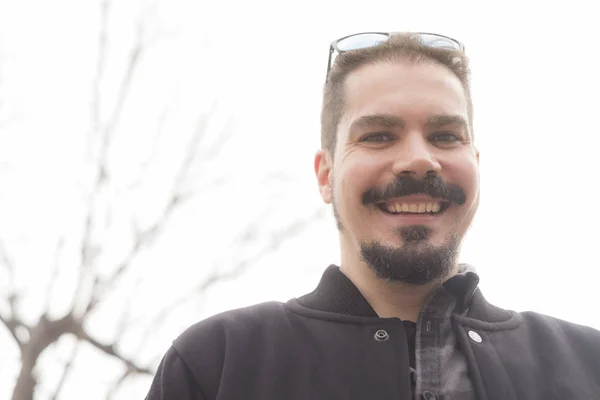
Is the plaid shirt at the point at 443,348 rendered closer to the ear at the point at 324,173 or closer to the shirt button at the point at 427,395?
the shirt button at the point at 427,395

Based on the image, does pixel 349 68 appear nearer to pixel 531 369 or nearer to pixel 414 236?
pixel 414 236

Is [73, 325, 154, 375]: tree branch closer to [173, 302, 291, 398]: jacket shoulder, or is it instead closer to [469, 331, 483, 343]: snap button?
[173, 302, 291, 398]: jacket shoulder

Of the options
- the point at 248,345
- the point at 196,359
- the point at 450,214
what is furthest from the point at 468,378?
the point at 196,359

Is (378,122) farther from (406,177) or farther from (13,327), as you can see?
(13,327)

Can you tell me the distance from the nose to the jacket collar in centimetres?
34

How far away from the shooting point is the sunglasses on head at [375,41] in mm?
2148

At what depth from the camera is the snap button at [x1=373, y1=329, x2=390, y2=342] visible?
62.3 inches

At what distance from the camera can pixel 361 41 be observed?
7.27ft

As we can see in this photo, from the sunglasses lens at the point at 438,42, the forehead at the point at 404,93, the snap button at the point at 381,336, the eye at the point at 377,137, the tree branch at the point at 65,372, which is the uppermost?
the sunglasses lens at the point at 438,42

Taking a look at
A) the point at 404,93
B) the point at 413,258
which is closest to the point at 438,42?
the point at 404,93

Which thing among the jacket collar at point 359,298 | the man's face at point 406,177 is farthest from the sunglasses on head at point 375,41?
the jacket collar at point 359,298

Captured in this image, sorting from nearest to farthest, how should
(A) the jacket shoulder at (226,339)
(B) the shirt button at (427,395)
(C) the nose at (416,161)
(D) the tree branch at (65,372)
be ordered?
(B) the shirt button at (427,395) → (A) the jacket shoulder at (226,339) → (C) the nose at (416,161) → (D) the tree branch at (65,372)

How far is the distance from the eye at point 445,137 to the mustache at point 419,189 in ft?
0.52

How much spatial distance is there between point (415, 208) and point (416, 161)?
14cm
